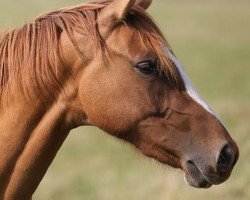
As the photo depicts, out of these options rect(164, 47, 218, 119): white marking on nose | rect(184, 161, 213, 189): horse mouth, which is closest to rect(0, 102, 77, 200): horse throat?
rect(164, 47, 218, 119): white marking on nose

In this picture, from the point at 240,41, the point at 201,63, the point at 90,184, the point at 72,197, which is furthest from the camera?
the point at 240,41

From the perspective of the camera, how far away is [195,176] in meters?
4.93

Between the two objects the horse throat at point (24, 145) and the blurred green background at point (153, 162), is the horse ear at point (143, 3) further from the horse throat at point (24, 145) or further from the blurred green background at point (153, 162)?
the horse throat at point (24, 145)

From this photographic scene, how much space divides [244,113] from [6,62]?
11834mm

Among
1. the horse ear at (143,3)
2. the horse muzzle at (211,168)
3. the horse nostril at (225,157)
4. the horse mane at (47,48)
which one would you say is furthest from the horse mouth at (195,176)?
the horse ear at (143,3)

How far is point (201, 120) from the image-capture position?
494 cm

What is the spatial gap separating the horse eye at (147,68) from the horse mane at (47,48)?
0.20 ft

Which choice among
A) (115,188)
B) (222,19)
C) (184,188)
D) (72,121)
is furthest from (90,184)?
(222,19)

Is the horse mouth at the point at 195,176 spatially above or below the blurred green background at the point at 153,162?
above

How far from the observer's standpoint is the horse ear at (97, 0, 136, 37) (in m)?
4.95

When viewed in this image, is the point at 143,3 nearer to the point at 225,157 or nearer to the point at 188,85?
the point at 188,85

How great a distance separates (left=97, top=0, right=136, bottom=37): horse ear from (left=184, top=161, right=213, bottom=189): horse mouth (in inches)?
41.0

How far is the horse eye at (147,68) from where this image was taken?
495cm

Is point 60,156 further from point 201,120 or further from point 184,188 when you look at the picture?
point 201,120
